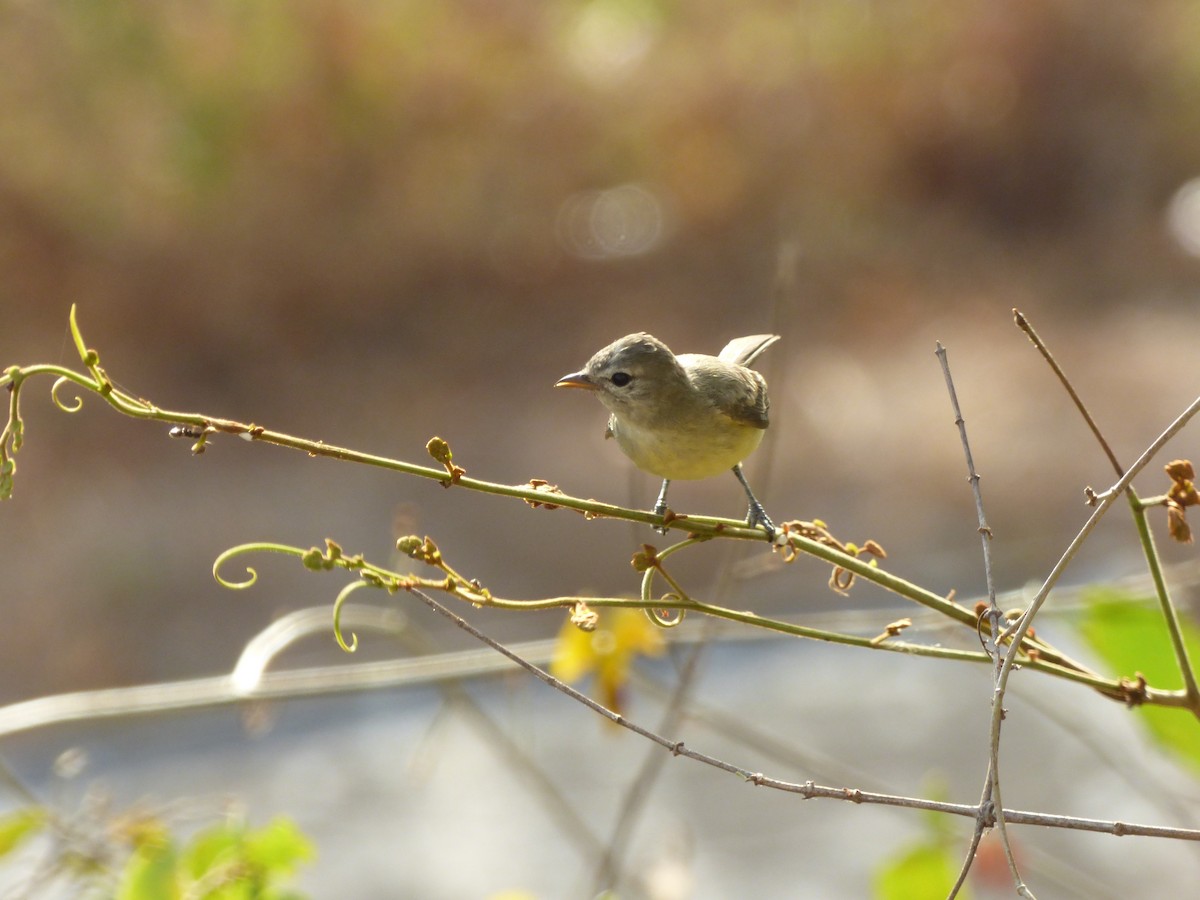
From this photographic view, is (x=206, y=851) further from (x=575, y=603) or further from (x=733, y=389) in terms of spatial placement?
(x=733, y=389)

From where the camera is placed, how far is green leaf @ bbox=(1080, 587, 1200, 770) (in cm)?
121

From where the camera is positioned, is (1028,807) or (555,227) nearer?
(1028,807)

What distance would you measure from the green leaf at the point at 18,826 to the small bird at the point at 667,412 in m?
0.78

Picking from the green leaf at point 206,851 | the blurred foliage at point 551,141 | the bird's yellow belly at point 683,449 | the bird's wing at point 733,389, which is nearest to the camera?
the green leaf at point 206,851

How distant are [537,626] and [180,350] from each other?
108 inches

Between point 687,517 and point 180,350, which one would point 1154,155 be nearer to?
point 180,350

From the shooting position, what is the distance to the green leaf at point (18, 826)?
1.23 metres

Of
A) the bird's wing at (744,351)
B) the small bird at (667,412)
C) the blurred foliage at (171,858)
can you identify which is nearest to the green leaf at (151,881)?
the blurred foliage at (171,858)

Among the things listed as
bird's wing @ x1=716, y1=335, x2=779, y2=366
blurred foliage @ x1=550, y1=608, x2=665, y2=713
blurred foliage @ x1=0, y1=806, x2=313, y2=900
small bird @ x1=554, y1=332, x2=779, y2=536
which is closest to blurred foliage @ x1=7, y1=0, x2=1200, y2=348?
bird's wing @ x1=716, y1=335, x2=779, y2=366

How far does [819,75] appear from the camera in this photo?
792 centimetres

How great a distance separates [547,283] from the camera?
7473 millimetres

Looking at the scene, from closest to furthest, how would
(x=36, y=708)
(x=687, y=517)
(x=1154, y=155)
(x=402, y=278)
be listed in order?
(x=687, y=517) < (x=36, y=708) < (x=402, y=278) < (x=1154, y=155)

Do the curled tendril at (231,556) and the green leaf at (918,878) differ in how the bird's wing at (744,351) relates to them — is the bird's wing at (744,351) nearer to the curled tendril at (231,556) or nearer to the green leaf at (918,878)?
the green leaf at (918,878)

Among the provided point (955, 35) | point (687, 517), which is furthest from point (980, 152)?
point (687, 517)
